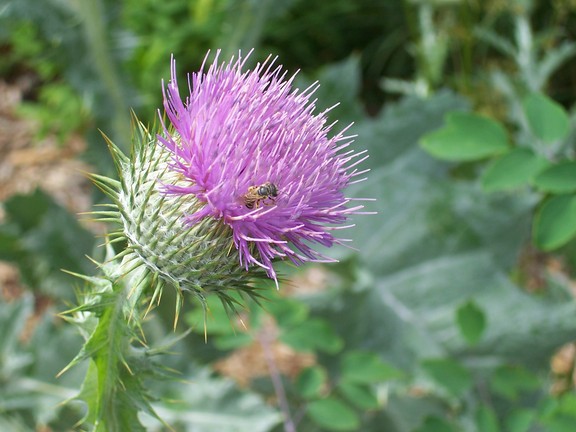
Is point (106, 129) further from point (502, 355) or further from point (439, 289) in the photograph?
point (502, 355)

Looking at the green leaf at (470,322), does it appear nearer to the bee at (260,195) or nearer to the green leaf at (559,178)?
the green leaf at (559,178)

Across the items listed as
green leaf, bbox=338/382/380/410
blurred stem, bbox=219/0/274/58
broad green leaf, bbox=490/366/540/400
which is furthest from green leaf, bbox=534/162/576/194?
blurred stem, bbox=219/0/274/58

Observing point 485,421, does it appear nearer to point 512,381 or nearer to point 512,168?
point 512,381

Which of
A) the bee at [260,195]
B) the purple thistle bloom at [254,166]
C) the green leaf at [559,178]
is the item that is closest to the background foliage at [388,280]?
the green leaf at [559,178]

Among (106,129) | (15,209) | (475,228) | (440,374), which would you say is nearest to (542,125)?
(440,374)

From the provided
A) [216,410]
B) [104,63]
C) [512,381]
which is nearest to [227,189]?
[512,381]
